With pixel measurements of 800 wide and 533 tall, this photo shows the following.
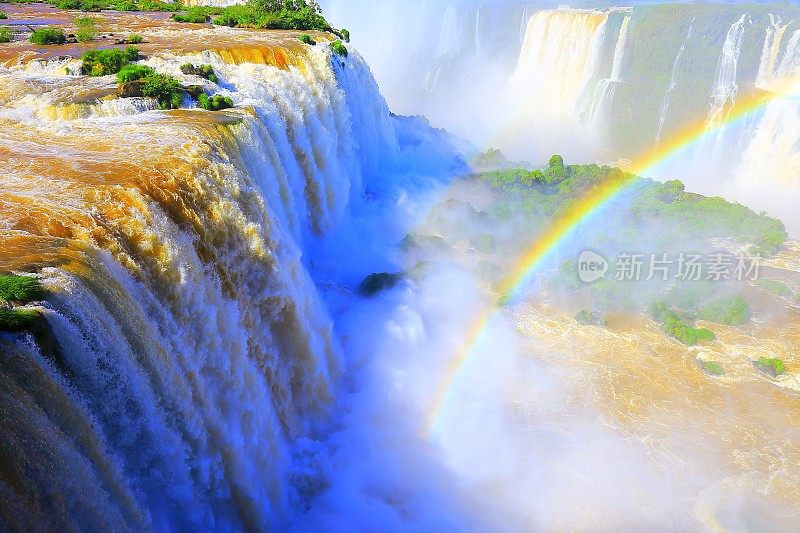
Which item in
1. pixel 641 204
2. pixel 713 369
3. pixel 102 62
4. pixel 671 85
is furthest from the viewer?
pixel 671 85

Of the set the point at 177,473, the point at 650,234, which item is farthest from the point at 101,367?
the point at 650,234

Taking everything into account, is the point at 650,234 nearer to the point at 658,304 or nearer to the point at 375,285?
the point at 658,304

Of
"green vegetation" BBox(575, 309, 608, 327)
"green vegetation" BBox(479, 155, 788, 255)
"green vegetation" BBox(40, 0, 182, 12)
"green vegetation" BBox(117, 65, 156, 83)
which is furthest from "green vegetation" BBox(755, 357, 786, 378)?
"green vegetation" BBox(40, 0, 182, 12)

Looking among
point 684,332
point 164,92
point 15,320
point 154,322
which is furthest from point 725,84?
point 15,320

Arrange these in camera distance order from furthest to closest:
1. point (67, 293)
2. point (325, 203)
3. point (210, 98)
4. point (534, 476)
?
point (325, 203) → point (210, 98) → point (534, 476) → point (67, 293)

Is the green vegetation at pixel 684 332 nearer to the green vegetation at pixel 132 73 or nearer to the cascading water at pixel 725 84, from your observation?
the green vegetation at pixel 132 73

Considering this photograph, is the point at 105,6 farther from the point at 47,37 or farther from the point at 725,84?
the point at 725,84

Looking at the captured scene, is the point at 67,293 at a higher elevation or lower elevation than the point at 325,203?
higher
